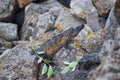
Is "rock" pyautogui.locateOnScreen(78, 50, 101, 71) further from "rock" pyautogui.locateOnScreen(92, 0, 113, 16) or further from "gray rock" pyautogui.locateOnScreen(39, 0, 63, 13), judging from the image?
"gray rock" pyautogui.locateOnScreen(39, 0, 63, 13)

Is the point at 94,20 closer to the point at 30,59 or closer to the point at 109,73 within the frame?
the point at 30,59

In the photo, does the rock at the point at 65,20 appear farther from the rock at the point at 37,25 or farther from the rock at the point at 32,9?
the rock at the point at 32,9

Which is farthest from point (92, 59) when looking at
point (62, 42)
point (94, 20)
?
point (94, 20)

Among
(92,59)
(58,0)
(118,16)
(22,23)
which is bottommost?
(22,23)

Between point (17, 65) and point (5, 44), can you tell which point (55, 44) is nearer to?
point (17, 65)

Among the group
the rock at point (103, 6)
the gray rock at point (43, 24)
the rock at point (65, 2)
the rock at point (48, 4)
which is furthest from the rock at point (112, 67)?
the rock at point (65, 2)
